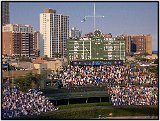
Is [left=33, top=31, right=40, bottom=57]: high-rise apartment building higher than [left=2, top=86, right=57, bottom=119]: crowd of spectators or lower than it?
higher

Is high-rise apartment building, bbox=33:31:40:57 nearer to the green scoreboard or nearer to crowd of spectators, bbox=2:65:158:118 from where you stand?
the green scoreboard

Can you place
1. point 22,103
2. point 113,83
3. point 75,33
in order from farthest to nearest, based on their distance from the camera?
point 75,33 < point 113,83 < point 22,103

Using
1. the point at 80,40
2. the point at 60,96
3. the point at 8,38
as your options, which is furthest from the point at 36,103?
the point at 8,38

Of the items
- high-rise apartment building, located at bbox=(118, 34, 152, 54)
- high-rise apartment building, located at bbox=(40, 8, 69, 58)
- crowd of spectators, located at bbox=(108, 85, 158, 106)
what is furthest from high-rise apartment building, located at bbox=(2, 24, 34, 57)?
high-rise apartment building, located at bbox=(118, 34, 152, 54)

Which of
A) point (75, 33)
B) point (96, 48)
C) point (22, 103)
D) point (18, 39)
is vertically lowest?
point (22, 103)

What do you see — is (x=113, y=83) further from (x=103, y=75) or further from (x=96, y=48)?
(x=96, y=48)

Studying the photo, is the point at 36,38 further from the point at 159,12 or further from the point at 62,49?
the point at 159,12

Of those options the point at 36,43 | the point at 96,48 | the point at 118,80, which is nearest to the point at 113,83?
the point at 118,80
